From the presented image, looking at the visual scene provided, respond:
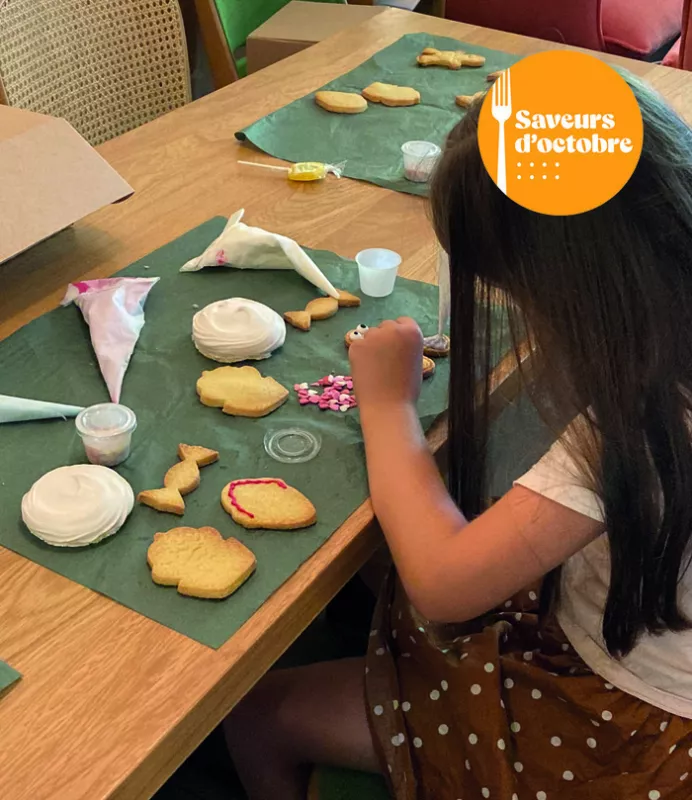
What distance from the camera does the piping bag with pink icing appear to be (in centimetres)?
97

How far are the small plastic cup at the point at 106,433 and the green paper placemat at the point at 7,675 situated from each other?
0.23m

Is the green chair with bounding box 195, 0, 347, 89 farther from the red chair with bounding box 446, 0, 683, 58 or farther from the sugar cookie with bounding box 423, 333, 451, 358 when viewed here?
the sugar cookie with bounding box 423, 333, 451, 358

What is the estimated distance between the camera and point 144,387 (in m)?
0.95

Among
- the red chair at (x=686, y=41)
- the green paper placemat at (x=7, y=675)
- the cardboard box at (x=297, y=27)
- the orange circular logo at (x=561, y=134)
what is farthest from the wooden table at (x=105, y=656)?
the red chair at (x=686, y=41)

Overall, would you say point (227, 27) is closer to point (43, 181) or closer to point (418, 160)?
point (418, 160)

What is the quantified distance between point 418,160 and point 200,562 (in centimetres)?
86

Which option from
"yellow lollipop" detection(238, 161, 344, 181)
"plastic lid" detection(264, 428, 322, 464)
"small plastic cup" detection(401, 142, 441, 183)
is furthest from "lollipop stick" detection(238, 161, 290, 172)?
"plastic lid" detection(264, 428, 322, 464)

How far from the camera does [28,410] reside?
0.88m

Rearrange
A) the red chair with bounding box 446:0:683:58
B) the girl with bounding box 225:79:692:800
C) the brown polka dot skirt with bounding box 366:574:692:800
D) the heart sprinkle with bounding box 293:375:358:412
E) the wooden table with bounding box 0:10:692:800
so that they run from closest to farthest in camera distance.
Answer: the wooden table with bounding box 0:10:692:800, the girl with bounding box 225:79:692:800, the brown polka dot skirt with bounding box 366:574:692:800, the heart sprinkle with bounding box 293:375:358:412, the red chair with bounding box 446:0:683:58

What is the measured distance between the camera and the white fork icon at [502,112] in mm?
701

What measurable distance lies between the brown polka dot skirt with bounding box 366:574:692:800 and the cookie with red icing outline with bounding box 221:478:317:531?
251mm

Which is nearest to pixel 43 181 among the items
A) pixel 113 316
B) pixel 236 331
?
pixel 113 316

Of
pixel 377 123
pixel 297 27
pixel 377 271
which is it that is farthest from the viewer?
pixel 297 27

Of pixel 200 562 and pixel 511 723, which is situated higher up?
pixel 200 562
